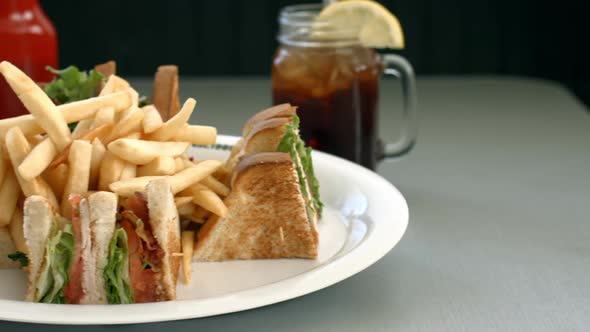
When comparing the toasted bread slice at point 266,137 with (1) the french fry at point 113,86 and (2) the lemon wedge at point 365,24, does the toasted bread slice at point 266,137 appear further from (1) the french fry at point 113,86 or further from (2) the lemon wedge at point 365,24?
(2) the lemon wedge at point 365,24

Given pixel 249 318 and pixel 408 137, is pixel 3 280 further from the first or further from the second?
pixel 408 137

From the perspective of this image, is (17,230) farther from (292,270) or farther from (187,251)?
(292,270)

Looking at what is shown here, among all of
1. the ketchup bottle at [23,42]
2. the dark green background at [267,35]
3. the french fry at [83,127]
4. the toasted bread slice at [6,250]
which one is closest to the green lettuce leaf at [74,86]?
the ketchup bottle at [23,42]

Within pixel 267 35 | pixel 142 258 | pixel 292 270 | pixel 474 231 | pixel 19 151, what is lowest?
pixel 267 35

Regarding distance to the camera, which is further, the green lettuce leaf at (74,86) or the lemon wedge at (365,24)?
the lemon wedge at (365,24)

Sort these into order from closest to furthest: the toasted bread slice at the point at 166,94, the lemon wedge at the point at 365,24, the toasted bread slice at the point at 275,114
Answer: the toasted bread slice at the point at 275,114, the toasted bread slice at the point at 166,94, the lemon wedge at the point at 365,24

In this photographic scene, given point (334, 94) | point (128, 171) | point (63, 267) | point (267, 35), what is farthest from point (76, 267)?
point (267, 35)
